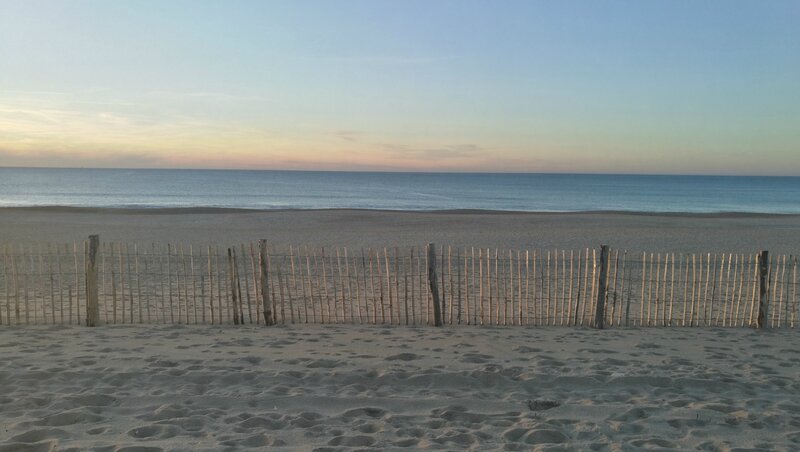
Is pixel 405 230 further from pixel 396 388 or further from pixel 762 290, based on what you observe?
pixel 396 388

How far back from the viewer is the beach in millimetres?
4566

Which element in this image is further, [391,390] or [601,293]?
[601,293]

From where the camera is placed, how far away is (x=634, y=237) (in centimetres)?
2158

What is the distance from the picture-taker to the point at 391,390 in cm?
560

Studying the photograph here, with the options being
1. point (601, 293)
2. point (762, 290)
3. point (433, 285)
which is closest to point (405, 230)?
point (433, 285)

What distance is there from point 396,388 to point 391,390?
7 cm

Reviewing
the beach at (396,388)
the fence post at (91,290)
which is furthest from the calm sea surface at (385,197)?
the beach at (396,388)

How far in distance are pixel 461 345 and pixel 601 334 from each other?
7.05 ft

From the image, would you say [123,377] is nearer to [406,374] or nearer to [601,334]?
[406,374]

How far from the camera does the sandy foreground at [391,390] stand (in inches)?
179

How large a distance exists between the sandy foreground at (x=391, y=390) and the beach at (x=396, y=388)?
20 millimetres

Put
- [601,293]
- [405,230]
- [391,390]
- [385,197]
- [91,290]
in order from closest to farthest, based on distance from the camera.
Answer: [391,390]
[91,290]
[601,293]
[405,230]
[385,197]

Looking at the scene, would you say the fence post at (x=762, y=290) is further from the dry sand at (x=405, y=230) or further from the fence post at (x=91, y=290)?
the dry sand at (x=405, y=230)

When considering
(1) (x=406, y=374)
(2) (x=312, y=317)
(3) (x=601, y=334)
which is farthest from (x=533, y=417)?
(2) (x=312, y=317)
